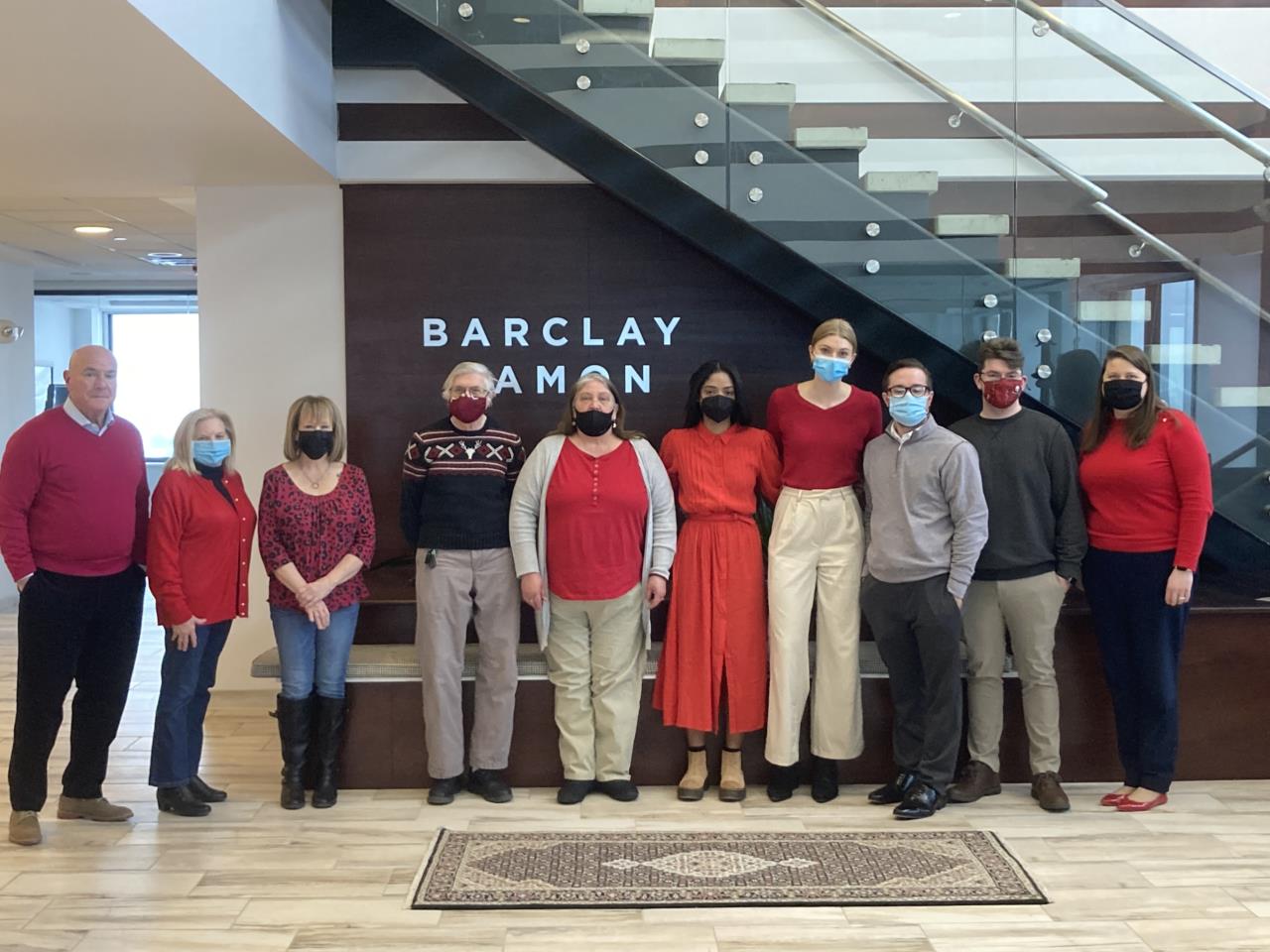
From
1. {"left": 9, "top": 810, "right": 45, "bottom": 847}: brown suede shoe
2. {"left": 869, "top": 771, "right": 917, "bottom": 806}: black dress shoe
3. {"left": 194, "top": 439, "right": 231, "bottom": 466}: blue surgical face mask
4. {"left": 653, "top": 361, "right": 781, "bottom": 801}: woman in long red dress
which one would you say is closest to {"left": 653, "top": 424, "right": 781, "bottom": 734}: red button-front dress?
{"left": 653, "top": 361, "right": 781, "bottom": 801}: woman in long red dress

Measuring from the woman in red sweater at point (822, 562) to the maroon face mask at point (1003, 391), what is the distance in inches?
16.3

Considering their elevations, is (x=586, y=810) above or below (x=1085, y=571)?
below

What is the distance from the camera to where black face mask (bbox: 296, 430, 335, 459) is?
14.6 ft

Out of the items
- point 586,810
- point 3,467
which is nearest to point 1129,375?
point 586,810

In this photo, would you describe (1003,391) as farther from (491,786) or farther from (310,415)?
(310,415)

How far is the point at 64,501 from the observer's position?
411cm

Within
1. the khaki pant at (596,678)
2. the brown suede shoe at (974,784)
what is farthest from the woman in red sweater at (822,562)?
the khaki pant at (596,678)

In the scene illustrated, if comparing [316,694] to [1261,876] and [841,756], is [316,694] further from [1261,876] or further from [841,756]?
[1261,876]

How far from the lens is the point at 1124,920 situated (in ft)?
11.4

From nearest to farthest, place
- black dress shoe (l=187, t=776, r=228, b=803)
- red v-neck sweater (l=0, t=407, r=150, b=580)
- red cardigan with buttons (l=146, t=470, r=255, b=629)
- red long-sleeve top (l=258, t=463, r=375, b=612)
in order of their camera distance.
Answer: red v-neck sweater (l=0, t=407, r=150, b=580)
red cardigan with buttons (l=146, t=470, r=255, b=629)
red long-sleeve top (l=258, t=463, r=375, b=612)
black dress shoe (l=187, t=776, r=228, b=803)

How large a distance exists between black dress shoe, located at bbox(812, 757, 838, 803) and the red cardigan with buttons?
225 centimetres

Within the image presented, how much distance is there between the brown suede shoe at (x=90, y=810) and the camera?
4.39 m

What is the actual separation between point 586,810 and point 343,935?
1.28 m

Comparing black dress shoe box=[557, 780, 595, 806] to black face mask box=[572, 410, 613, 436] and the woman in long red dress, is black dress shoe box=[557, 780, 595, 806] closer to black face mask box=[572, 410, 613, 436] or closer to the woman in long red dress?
the woman in long red dress
